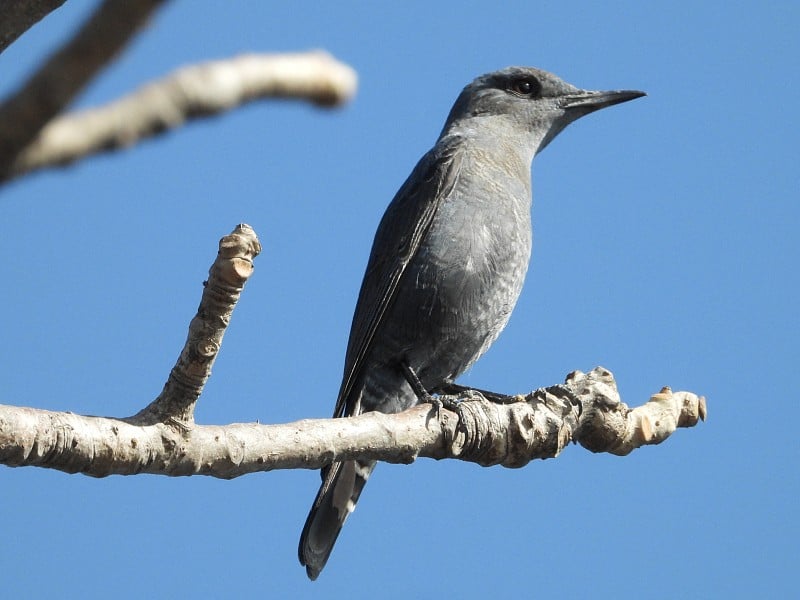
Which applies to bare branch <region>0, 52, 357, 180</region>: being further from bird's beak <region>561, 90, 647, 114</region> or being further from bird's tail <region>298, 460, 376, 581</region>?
bird's beak <region>561, 90, 647, 114</region>

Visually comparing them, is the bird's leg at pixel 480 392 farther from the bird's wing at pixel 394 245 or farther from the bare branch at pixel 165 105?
the bare branch at pixel 165 105

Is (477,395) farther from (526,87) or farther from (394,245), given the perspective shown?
(526,87)

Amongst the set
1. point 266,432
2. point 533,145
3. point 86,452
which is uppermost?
point 533,145

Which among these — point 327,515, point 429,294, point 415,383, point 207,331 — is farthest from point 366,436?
point 429,294

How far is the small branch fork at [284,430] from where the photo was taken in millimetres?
3174

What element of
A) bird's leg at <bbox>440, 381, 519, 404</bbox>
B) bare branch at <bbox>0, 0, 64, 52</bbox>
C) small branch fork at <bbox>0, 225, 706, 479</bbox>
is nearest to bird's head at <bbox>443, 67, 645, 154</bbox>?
bird's leg at <bbox>440, 381, 519, 404</bbox>

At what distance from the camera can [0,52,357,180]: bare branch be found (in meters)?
0.99

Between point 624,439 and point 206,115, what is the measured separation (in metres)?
4.01

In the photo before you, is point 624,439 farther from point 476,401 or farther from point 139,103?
point 139,103

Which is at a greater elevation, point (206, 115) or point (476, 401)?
point (476, 401)

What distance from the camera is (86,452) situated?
3.22 meters

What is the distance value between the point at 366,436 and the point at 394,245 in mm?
2309

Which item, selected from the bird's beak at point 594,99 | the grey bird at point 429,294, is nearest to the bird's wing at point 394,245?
the grey bird at point 429,294

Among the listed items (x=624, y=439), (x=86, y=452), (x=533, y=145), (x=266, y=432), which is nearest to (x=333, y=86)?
(x=86, y=452)
